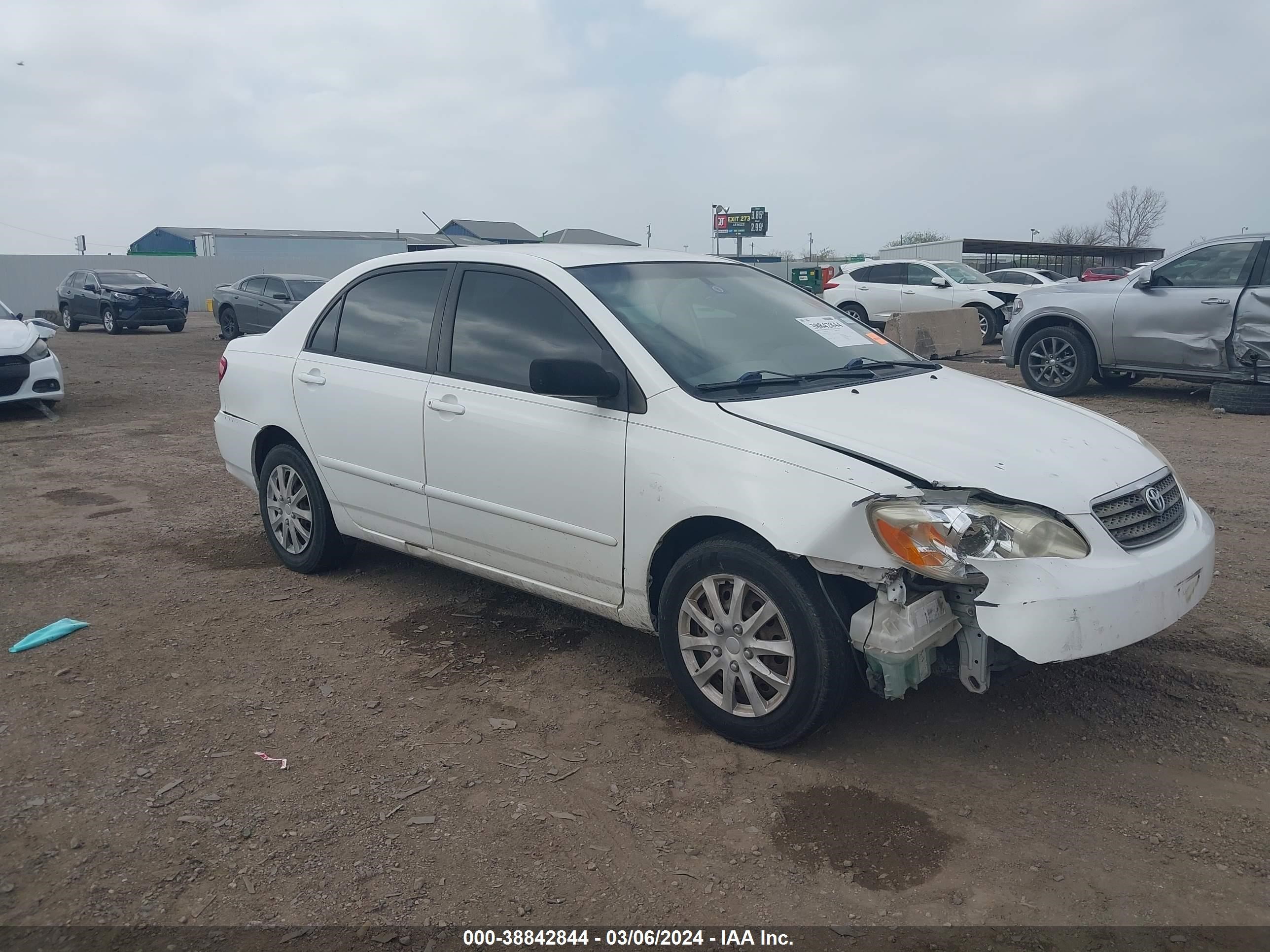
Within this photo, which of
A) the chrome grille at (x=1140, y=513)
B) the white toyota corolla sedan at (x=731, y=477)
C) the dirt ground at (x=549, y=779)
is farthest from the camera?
the chrome grille at (x=1140, y=513)

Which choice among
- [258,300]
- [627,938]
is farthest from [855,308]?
[627,938]

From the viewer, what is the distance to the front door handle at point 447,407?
415 cm

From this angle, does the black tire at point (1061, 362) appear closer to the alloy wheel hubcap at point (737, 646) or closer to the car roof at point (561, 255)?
the car roof at point (561, 255)

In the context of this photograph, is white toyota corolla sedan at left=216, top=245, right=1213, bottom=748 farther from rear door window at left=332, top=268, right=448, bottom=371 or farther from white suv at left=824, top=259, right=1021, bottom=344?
white suv at left=824, top=259, right=1021, bottom=344

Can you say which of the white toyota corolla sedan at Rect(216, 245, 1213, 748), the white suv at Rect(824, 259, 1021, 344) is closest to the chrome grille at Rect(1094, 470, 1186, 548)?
the white toyota corolla sedan at Rect(216, 245, 1213, 748)

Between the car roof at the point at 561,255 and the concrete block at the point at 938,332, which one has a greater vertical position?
the car roof at the point at 561,255

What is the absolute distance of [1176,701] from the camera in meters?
3.58

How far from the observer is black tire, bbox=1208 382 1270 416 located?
370 inches

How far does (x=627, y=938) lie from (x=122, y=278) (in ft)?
84.3

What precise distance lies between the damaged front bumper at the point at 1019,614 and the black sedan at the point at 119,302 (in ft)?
79.0

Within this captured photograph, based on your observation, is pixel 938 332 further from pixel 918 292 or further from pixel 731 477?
pixel 731 477

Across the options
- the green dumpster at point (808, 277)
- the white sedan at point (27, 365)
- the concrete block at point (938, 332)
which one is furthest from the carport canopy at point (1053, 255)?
the white sedan at point (27, 365)

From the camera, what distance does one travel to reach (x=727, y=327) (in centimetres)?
405

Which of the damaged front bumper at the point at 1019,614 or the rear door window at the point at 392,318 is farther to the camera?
the rear door window at the point at 392,318
